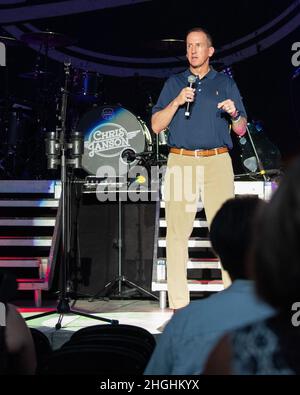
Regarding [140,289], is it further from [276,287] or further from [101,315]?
[276,287]

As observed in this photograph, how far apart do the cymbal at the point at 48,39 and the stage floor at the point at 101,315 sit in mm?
3381

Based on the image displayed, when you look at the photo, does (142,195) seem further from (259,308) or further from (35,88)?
(259,308)

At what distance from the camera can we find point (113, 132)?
9641mm

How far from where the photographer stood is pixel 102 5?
10.2 meters

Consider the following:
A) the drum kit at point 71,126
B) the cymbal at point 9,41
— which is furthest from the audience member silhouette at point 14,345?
the cymbal at point 9,41

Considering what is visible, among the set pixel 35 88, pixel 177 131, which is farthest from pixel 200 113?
pixel 35 88

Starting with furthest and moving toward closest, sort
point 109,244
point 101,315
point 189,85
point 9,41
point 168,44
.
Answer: point 9,41 < point 168,44 < point 109,244 < point 101,315 < point 189,85

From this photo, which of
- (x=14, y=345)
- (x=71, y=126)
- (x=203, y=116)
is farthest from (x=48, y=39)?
(x=14, y=345)

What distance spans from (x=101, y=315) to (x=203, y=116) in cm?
192

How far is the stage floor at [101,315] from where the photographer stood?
5.57 m

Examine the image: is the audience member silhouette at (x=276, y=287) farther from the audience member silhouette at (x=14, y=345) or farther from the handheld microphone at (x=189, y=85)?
the handheld microphone at (x=189, y=85)

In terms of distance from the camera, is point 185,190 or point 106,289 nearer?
point 185,190

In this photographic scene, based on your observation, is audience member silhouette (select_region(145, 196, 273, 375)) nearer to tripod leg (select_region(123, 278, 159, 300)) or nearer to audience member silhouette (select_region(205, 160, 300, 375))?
audience member silhouette (select_region(205, 160, 300, 375))

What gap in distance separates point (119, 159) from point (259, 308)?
745 cm
